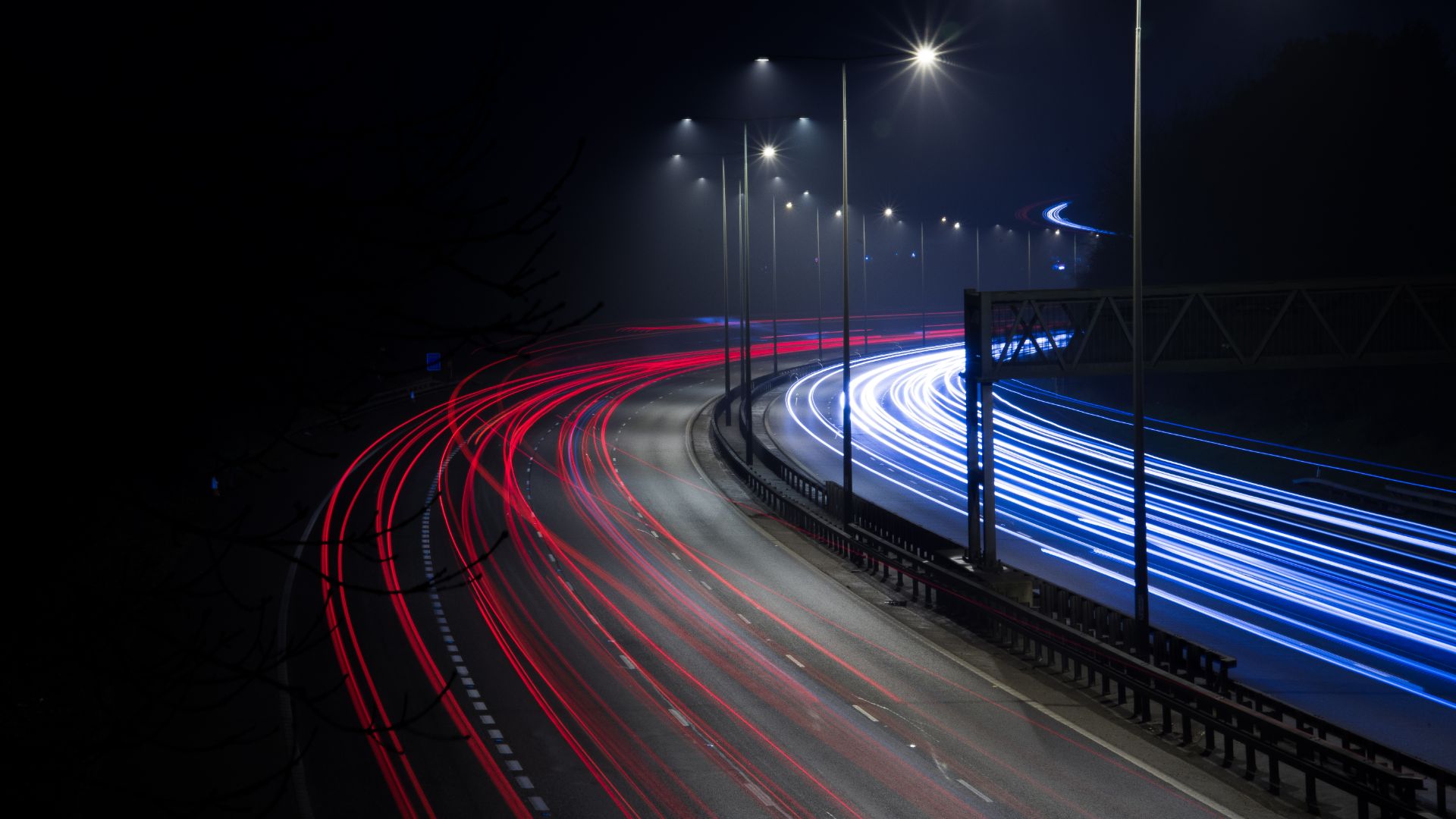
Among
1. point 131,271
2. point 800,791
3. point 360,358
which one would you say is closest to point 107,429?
point 131,271

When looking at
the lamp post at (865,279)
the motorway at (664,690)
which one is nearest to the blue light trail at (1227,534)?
the motorway at (664,690)

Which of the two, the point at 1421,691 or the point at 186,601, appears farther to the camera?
the point at 186,601

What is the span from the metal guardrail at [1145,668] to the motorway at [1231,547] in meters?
1.75

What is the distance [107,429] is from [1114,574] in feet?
100

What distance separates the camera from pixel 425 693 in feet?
69.6

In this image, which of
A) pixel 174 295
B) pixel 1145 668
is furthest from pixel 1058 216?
pixel 174 295

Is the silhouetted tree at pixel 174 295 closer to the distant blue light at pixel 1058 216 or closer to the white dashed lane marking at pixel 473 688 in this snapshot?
the white dashed lane marking at pixel 473 688

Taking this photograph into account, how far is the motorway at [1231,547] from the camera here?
22922 mm

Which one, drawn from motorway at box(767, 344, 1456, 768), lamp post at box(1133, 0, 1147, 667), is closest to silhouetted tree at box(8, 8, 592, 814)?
lamp post at box(1133, 0, 1147, 667)

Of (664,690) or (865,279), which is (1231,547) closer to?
(664,690)

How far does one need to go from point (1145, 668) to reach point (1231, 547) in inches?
644

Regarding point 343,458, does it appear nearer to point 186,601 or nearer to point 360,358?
point 186,601

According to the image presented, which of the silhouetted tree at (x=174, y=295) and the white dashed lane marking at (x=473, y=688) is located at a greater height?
the silhouetted tree at (x=174, y=295)

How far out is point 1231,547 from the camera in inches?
1364
